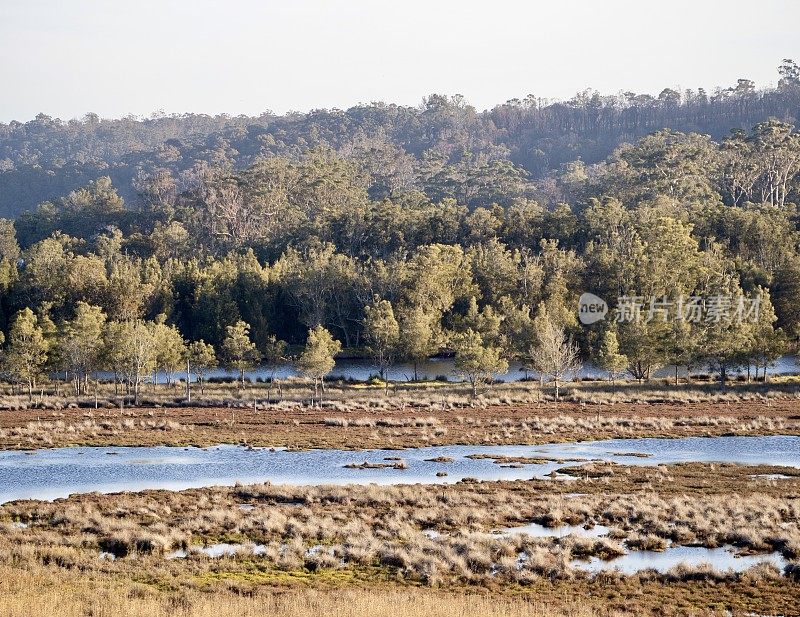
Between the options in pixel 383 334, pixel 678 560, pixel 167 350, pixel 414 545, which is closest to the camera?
pixel 678 560

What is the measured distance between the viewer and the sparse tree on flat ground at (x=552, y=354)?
87.0 metres

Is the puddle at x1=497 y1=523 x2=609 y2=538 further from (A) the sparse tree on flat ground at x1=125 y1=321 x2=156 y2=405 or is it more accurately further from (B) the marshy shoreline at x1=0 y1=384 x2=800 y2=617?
(A) the sparse tree on flat ground at x1=125 y1=321 x2=156 y2=405

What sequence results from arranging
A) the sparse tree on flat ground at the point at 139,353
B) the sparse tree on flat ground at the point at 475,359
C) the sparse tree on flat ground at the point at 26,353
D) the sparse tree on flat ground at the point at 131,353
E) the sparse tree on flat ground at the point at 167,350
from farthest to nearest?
the sparse tree on flat ground at the point at 167,350 < the sparse tree on flat ground at the point at 475,359 < the sparse tree on flat ground at the point at 131,353 < the sparse tree on flat ground at the point at 139,353 < the sparse tree on flat ground at the point at 26,353

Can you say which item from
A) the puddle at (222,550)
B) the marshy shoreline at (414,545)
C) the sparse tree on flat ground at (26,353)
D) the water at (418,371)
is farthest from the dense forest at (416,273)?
the puddle at (222,550)

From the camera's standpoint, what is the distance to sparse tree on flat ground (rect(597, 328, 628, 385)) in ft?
286

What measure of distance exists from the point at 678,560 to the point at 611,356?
54997 mm

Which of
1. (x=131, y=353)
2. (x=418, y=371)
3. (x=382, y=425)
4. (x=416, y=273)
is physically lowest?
(x=382, y=425)

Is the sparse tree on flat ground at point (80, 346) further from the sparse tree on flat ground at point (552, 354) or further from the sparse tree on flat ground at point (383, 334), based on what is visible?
the sparse tree on flat ground at point (552, 354)

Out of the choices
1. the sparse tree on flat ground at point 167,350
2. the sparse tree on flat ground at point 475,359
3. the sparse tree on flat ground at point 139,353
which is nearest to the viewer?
the sparse tree on flat ground at point 139,353

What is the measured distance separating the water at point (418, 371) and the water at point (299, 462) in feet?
113

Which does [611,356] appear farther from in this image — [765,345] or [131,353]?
[131,353]

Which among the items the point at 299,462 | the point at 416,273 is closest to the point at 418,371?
the point at 416,273

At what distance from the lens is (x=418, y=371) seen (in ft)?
346

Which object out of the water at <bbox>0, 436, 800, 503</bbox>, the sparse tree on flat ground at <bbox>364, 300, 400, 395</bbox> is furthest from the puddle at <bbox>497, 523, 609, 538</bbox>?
the sparse tree on flat ground at <bbox>364, 300, 400, 395</bbox>
